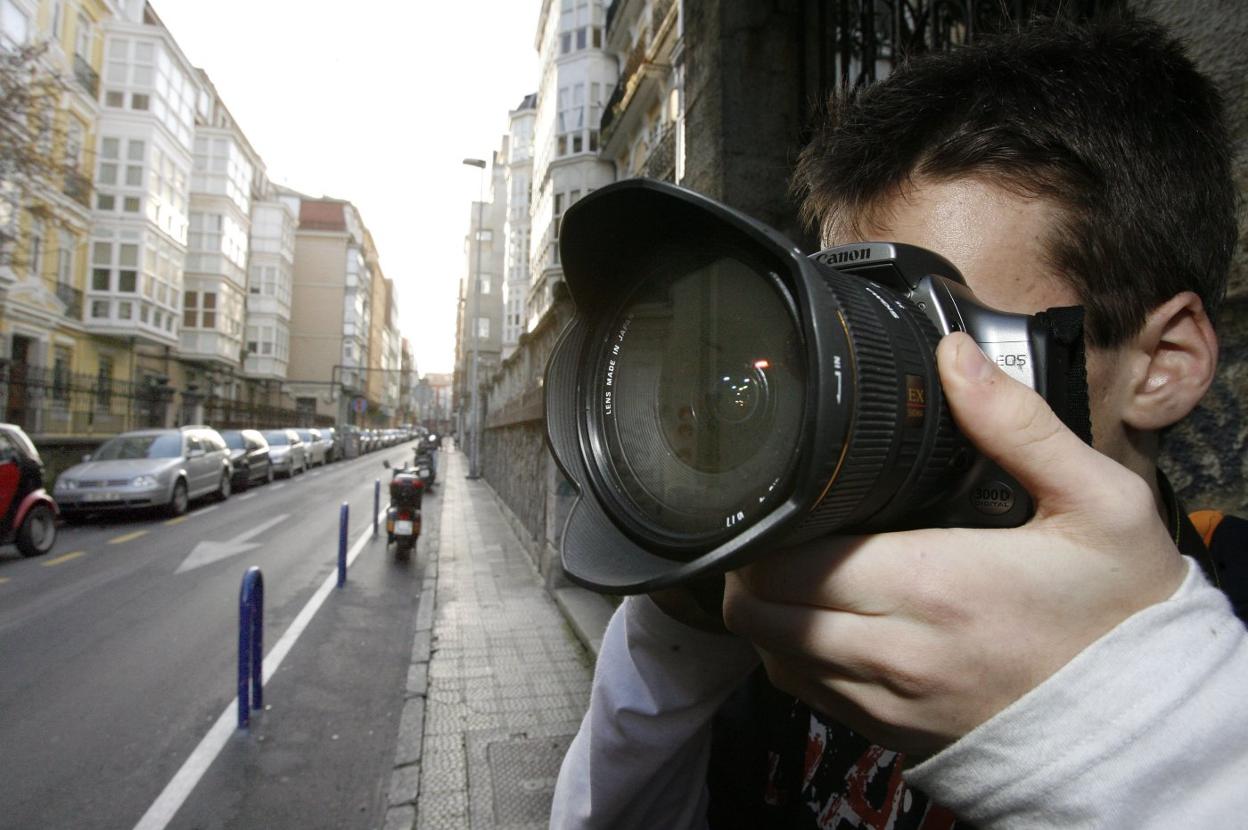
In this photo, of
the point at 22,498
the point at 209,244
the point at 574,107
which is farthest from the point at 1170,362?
the point at 209,244

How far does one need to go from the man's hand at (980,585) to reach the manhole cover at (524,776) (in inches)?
115

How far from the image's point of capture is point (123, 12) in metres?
24.7

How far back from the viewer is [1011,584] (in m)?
0.64

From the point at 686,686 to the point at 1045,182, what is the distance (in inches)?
35.8

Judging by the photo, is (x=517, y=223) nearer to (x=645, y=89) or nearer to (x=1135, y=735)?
(x=645, y=89)

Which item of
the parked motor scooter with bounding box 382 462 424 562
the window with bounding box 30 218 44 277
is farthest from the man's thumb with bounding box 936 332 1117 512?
the window with bounding box 30 218 44 277

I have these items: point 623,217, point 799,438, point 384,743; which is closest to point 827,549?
point 799,438

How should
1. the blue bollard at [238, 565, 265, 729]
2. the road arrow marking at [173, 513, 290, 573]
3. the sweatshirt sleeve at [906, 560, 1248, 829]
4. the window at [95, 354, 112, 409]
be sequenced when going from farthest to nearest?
1. the window at [95, 354, 112, 409]
2. the road arrow marking at [173, 513, 290, 573]
3. the blue bollard at [238, 565, 265, 729]
4. the sweatshirt sleeve at [906, 560, 1248, 829]

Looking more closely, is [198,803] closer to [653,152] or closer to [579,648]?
[579,648]

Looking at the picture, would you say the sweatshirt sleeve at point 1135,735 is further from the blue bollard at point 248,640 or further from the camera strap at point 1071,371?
the blue bollard at point 248,640

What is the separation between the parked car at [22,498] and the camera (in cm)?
781

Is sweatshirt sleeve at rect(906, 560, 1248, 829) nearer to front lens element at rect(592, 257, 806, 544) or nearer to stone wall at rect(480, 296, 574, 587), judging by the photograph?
front lens element at rect(592, 257, 806, 544)

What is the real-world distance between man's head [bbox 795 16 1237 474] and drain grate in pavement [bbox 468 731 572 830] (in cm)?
297

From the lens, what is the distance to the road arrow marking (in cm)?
873
